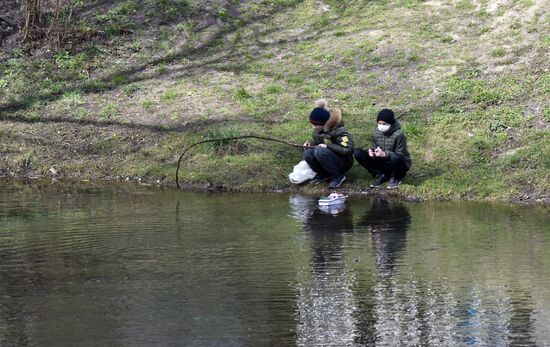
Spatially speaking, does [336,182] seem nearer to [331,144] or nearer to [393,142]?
[331,144]

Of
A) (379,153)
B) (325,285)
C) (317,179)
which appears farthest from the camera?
(317,179)

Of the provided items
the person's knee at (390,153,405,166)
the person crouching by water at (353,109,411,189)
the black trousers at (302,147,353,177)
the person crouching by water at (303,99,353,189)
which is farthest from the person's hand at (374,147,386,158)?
the black trousers at (302,147,353,177)

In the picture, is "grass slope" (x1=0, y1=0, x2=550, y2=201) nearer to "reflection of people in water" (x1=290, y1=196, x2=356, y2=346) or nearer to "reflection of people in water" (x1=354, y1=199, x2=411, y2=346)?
"reflection of people in water" (x1=354, y1=199, x2=411, y2=346)

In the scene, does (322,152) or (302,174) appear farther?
(302,174)

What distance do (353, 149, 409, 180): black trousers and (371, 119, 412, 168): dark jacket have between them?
0.08 m

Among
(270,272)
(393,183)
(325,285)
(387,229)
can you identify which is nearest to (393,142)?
(393,183)

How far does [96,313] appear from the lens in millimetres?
9992

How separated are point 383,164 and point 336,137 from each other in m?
0.83

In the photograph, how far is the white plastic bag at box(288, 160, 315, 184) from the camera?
55.4 feet

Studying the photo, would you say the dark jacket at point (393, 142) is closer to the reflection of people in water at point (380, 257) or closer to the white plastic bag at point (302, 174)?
the reflection of people in water at point (380, 257)

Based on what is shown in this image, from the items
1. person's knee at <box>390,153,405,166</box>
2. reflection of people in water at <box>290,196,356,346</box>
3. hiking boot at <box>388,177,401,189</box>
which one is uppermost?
person's knee at <box>390,153,405,166</box>

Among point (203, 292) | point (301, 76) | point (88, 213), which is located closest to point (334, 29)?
point (301, 76)

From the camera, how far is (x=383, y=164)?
16375mm

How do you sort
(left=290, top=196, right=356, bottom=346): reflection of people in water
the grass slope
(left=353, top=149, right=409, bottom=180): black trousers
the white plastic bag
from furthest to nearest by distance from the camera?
the grass slope, the white plastic bag, (left=353, top=149, right=409, bottom=180): black trousers, (left=290, top=196, right=356, bottom=346): reflection of people in water
